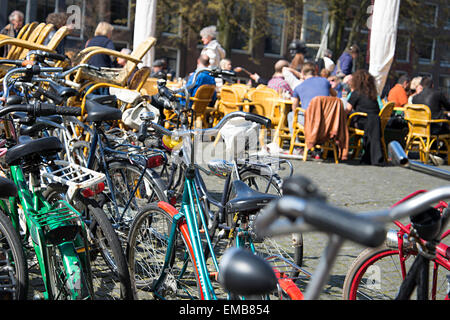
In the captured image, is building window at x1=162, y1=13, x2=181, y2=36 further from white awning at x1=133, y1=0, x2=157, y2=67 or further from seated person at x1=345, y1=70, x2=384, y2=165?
seated person at x1=345, y1=70, x2=384, y2=165

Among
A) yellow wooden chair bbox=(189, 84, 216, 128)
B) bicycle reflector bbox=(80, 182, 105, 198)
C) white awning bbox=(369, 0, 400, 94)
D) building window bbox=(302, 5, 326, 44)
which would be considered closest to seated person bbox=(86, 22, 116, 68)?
yellow wooden chair bbox=(189, 84, 216, 128)

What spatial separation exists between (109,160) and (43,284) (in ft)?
4.20

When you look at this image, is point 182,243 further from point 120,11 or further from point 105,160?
point 120,11

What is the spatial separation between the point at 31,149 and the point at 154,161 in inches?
Result: 42.6

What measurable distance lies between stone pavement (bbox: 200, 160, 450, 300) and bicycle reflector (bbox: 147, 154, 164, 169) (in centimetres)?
127

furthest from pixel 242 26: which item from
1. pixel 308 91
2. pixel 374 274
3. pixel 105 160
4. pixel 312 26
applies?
pixel 374 274

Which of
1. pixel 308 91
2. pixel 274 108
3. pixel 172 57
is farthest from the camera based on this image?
pixel 172 57

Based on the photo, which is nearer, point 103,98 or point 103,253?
point 103,253

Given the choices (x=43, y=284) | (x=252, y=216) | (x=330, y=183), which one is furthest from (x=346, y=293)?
(x=330, y=183)

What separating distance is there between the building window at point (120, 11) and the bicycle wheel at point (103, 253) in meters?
31.2

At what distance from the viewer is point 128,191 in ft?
13.1

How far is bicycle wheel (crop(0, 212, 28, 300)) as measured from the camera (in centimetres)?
281

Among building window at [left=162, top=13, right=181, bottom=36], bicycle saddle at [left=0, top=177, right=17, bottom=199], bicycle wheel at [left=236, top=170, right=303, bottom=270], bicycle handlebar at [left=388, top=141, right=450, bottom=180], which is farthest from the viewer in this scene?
building window at [left=162, top=13, right=181, bottom=36]

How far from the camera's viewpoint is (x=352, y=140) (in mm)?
10828
